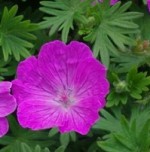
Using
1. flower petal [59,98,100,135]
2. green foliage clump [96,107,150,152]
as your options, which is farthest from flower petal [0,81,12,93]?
green foliage clump [96,107,150,152]

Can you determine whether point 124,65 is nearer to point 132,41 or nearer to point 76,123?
point 132,41

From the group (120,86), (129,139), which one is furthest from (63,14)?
(129,139)

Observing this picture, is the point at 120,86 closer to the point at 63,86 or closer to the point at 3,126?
the point at 63,86

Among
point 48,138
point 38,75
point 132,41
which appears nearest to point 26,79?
point 38,75

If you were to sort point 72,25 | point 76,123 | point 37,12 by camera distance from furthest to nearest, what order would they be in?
point 37,12
point 72,25
point 76,123

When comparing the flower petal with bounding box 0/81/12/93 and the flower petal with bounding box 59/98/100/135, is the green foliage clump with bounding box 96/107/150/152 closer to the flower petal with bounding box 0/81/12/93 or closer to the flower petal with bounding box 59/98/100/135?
the flower petal with bounding box 59/98/100/135

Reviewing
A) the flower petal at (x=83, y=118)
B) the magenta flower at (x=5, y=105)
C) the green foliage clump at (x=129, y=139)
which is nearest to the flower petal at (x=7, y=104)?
the magenta flower at (x=5, y=105)
